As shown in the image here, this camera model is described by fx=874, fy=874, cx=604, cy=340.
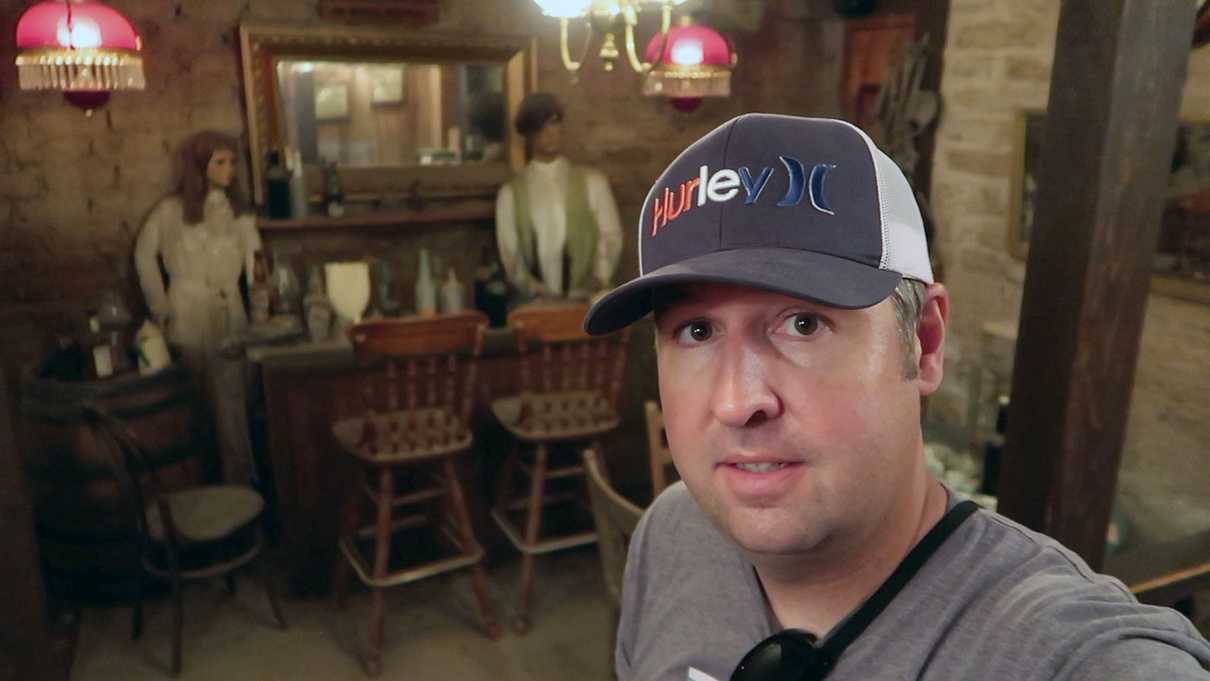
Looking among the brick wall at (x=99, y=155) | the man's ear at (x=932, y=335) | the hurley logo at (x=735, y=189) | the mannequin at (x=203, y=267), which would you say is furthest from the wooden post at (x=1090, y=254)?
the brick wall at (x=99, y=155)

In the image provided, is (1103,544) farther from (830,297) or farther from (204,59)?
(204,59)

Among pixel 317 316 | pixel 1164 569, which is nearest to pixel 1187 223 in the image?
pixel 1164 569

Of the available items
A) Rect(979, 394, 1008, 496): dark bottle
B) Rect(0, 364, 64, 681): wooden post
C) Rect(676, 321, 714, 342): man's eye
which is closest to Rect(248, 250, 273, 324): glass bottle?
Rect(0, 364, 64, 681): wooden post

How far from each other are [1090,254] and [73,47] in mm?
3218

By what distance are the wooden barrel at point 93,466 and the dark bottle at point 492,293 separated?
136cm

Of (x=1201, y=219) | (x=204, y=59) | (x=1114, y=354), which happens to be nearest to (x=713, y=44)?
(x=1201, y=219)

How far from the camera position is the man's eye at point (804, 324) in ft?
2.68

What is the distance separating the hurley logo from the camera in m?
0.86

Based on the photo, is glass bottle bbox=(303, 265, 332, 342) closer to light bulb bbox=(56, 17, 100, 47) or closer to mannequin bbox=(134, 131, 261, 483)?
mannequin bbox=(134, 131, 261, 483)

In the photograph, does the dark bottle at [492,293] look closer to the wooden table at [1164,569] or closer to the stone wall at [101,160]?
the stone wall at [101,160]

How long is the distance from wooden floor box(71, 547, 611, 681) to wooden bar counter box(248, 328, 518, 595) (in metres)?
0.22

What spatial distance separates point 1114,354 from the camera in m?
1.49

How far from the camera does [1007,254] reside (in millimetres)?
3408

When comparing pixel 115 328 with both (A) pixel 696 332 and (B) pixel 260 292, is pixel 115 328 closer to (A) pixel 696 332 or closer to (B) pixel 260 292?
(B) pixel 260 292
